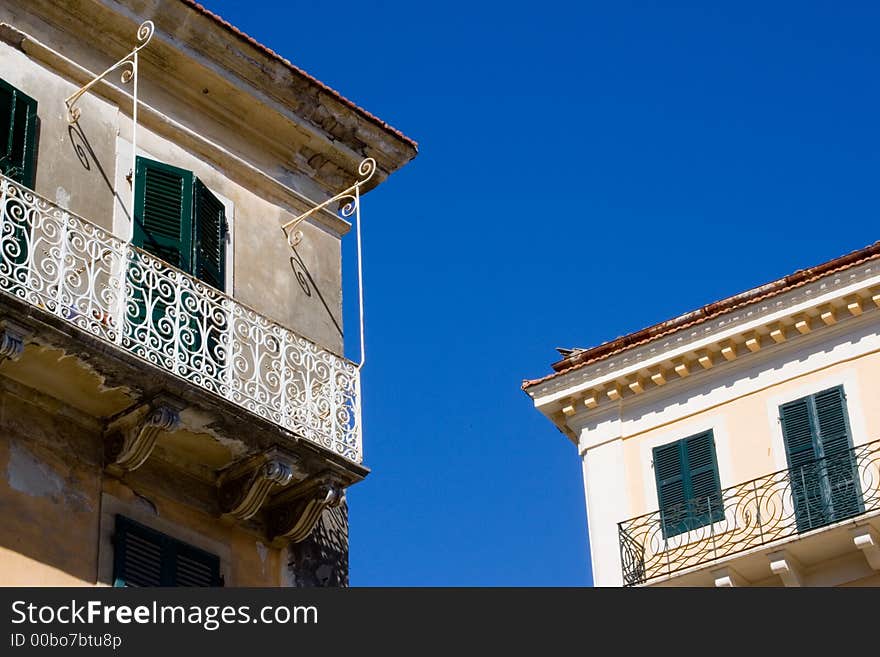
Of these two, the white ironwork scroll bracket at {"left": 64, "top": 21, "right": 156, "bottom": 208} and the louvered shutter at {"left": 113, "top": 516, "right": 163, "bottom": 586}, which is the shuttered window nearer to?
the white ironwork scroll bracket at {"left": 64, "top": 21, "right": 156, "bottom": 208}

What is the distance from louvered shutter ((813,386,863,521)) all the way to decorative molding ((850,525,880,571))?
0.75 feet

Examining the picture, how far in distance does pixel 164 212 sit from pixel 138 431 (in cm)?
232

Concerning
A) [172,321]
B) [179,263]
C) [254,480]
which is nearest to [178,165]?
[179,263]

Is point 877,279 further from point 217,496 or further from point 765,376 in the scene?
point 217,496

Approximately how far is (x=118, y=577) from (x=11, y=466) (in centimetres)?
108

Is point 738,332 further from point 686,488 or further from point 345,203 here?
point 345,203

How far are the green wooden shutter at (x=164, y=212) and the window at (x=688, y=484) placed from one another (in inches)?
341

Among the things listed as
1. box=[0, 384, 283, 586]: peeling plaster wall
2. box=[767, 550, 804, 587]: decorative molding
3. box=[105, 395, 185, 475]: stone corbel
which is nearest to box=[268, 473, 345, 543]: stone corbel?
box=[0, 384, 283, 586]: peeling plaster wall

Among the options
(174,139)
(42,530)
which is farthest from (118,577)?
(174,139)

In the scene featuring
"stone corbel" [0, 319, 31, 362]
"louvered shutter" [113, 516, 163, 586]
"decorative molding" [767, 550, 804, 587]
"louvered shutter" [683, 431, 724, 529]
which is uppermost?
"louvered shutter" [683, 431, 724, 529]

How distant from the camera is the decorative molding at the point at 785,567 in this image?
22.8 metres

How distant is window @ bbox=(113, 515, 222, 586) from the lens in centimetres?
1535

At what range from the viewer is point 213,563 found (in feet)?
52.8

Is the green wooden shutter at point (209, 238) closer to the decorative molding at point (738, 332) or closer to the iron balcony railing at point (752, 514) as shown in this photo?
the iron balcony railing at point (752, 514)
